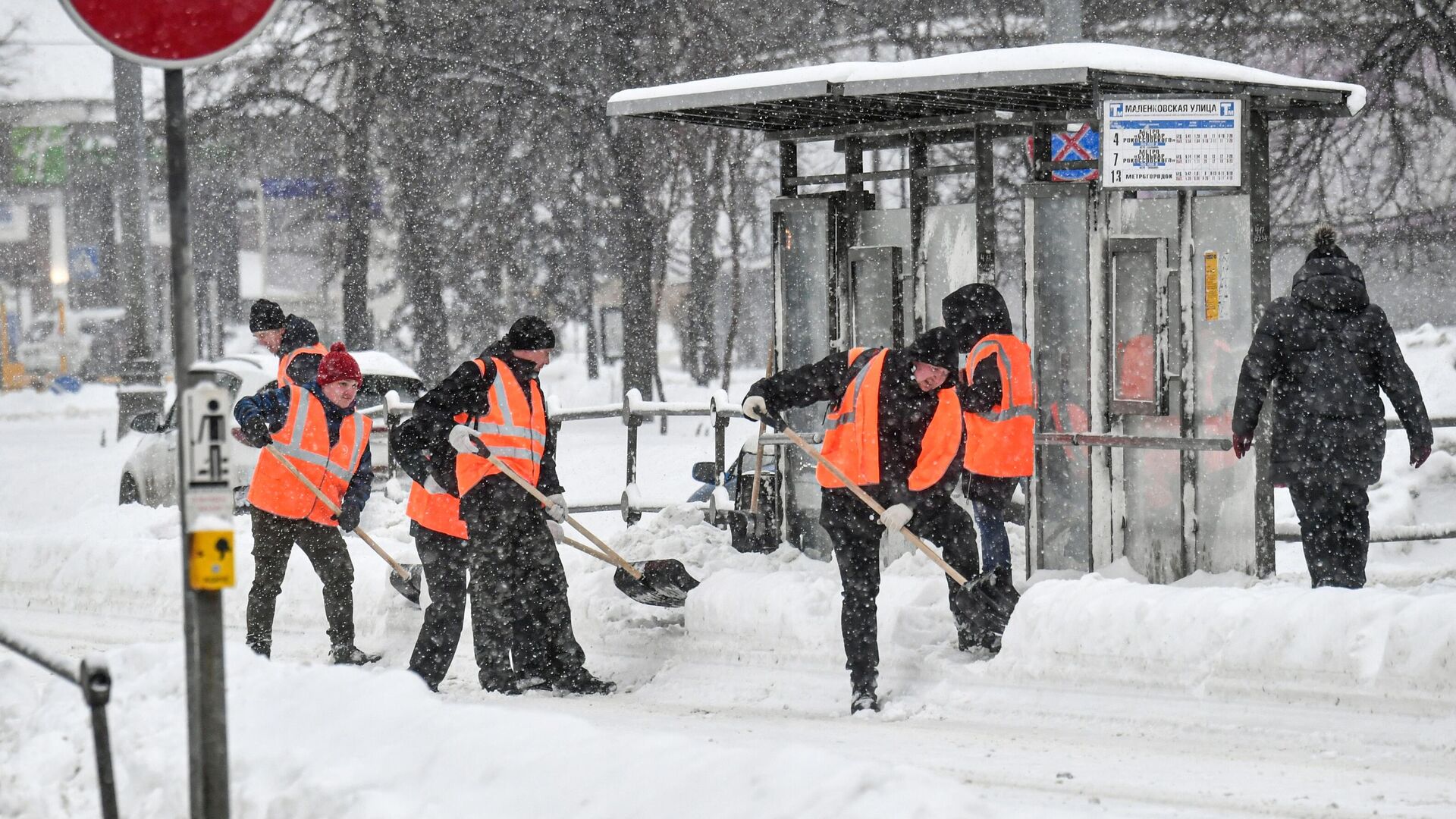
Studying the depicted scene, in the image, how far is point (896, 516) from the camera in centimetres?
745

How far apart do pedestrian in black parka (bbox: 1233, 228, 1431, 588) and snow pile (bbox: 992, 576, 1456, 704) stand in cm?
45

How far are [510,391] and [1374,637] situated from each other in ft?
12.4

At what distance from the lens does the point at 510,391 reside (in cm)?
818

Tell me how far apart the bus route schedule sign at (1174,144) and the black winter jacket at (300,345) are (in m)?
4.00

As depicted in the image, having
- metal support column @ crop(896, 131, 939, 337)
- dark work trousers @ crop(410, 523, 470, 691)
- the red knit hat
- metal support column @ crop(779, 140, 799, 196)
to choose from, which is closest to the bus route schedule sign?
metal support column @ crop(896, 131, 939, 337)

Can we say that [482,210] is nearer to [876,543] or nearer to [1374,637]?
[876,543]

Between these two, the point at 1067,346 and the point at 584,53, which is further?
the point at 584,53

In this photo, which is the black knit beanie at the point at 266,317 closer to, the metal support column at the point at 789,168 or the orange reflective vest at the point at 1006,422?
the metal support column at the point at 789,168

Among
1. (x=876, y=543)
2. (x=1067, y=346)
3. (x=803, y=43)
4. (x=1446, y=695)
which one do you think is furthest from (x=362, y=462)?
(x=803, y=43)

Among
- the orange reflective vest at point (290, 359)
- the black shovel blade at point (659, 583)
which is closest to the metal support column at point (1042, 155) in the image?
the black shovel blade at point (659, 583)

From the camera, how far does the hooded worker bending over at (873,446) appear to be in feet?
24.5

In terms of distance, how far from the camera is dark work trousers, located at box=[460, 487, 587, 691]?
322 inches

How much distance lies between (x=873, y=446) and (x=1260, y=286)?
2.79 metres

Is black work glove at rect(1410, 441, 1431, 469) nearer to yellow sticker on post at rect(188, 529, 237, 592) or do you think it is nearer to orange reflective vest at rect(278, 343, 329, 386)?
orange reflective vest at rect(278, 343, 329, 386)
